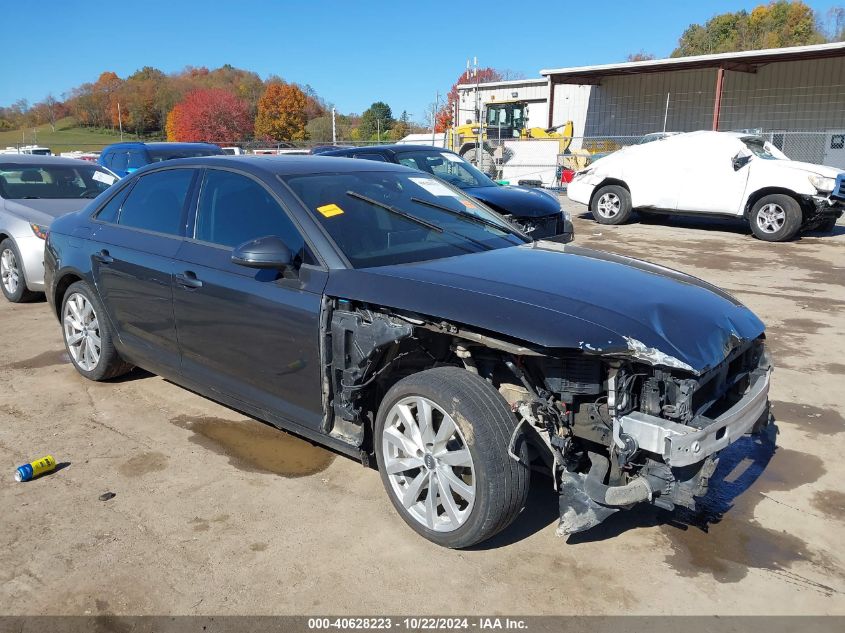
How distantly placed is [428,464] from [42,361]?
419cm

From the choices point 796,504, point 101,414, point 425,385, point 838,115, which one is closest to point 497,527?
point 425,385

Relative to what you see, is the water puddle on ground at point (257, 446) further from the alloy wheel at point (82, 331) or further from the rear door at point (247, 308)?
the alloy wheel at point (82, 331)

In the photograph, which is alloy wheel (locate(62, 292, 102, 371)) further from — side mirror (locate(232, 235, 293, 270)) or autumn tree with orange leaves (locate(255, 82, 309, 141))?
autumn tree with orange leaves (locate(255, 82, 309, 141))

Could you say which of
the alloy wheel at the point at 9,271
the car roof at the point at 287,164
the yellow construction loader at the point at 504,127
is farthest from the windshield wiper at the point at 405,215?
the yellow construction loader at the point at 504,127

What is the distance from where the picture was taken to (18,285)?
7680mm

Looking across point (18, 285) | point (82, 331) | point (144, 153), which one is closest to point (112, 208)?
point (82, 331)

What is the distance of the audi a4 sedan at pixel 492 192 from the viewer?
872 centimetres

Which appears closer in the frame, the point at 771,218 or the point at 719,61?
the point at 771,218

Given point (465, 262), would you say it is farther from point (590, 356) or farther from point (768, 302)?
point (768, 302)

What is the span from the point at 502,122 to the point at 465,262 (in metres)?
26.0

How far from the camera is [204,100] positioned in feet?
187

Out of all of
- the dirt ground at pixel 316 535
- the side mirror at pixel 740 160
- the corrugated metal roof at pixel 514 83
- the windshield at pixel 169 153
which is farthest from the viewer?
the corrugated metal roof at pixel 514 83

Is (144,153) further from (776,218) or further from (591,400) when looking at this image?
(591,400)

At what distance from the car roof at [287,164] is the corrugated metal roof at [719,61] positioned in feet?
78.4
